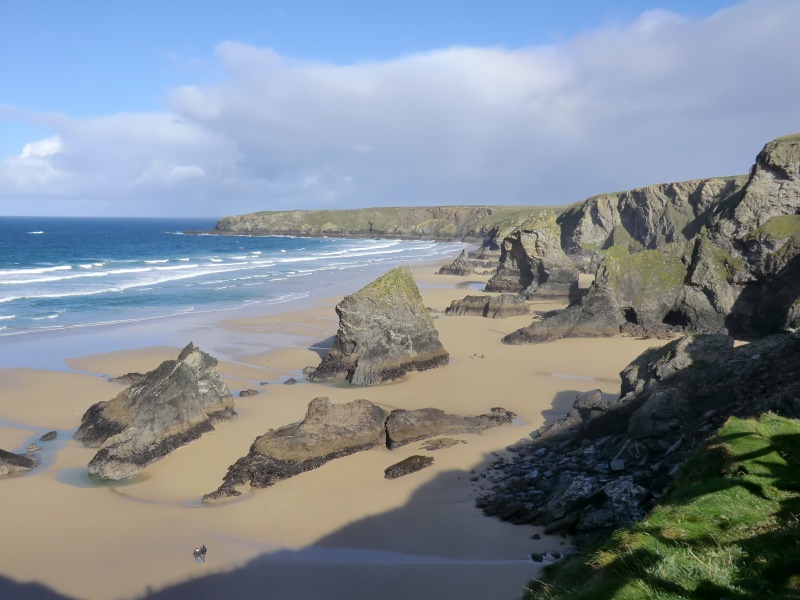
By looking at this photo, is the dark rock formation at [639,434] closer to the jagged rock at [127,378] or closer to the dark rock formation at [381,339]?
the dark rock formation at [381,339]

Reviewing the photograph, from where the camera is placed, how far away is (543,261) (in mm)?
44375

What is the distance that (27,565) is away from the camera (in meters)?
11.9

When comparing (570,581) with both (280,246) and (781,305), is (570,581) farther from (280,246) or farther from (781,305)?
(280,246)

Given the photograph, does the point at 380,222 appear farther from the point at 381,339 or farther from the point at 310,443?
the point at 310,443

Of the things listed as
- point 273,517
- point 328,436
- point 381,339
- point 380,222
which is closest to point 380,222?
point 380,222

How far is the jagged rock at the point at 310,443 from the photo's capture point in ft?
51.0

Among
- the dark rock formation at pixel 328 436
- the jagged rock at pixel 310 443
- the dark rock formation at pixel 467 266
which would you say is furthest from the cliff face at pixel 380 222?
the jagged rock at pixel 310 443

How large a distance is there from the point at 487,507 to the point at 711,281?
21318mm

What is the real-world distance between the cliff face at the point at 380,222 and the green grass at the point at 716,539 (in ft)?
433

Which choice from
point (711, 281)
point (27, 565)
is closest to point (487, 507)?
point (27, 565)

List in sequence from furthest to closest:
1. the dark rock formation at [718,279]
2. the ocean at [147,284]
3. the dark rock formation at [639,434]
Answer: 1. the ocean at [147,284]
2. the dark rock formation at [718,279]
3. the dark rock formation at [639,434]

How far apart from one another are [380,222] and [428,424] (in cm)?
14714

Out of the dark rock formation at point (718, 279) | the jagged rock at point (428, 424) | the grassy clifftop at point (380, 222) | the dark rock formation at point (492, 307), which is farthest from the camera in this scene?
the grassy clifftop at point (380, 222)

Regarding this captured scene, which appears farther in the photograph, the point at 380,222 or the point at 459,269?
the point at 380,222
